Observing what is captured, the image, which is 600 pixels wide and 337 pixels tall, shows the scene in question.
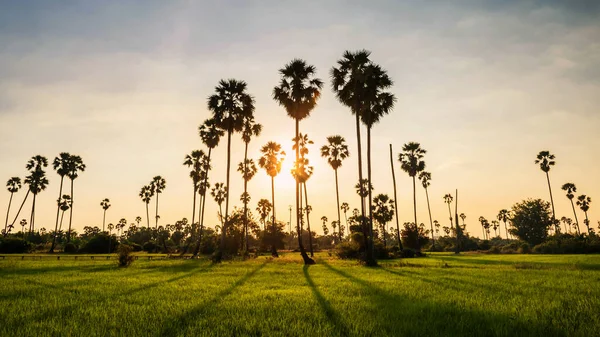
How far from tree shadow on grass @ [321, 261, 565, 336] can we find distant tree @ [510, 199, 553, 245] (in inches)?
4628

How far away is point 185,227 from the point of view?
7106 inches

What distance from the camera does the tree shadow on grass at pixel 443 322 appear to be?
7074 mm

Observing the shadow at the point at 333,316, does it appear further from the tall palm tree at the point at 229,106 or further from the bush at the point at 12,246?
the bush at the point at 12,246

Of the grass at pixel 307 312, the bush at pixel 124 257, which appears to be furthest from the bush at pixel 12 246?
the grass at pixel 307 312

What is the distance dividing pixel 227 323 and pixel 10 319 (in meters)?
5.67

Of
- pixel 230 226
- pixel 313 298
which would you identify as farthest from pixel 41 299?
pixel 230 226

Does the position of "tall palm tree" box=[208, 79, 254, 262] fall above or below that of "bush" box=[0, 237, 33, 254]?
above

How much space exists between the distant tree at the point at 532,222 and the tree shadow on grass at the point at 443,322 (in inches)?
4628

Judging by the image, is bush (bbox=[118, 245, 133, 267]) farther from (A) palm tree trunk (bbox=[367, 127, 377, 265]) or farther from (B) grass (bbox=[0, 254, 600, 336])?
(A) palm tree trunk (bbox=[367, 127, 377, 265])

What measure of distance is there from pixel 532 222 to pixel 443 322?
121m

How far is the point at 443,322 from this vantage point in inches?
308

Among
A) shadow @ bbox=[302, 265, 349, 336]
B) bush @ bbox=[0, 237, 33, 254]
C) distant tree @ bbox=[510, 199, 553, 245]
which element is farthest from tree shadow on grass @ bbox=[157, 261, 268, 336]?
distant tree @ bbox=[510, 199, 553, 245]

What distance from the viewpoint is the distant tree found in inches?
4107

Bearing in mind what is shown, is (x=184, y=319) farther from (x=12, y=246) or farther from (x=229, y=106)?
(x=12, y=246)
